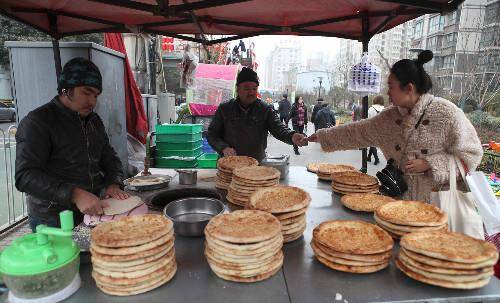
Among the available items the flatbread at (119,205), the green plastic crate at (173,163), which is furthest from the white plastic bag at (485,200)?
the green plastic crate at (173,163)

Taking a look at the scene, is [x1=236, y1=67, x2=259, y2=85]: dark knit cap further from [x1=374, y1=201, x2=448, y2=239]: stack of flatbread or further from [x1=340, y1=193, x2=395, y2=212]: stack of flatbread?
[x1=374, y1=201, x2=448, y2=239]: stack of flatbread

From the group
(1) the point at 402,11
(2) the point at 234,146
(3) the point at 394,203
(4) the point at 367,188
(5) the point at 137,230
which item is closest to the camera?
(5) the point at 137,230

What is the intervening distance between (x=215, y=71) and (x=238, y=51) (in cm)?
818

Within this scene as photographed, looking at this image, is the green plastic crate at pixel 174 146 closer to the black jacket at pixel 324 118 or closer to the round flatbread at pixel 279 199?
the round flatbread at pixel 279 199

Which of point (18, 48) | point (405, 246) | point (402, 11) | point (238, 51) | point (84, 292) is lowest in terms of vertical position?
point (84, 292)

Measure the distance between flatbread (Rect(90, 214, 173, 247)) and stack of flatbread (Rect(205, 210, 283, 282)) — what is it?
25cm

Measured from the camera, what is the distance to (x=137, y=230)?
1528mm

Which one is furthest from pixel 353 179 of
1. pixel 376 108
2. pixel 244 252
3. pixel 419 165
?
pixel 376 108

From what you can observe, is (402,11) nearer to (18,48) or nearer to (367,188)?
(367,188)

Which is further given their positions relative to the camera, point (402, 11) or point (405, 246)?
point (402, 11)

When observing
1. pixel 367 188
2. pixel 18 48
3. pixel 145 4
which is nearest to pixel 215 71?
pixel 18 48

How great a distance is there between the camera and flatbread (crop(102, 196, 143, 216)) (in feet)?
6.65

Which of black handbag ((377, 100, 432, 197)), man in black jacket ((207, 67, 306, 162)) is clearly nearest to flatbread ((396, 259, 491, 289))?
black handbag ((377, 100, 432, 197))

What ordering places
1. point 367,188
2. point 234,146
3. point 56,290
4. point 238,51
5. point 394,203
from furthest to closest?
point 238,51 < point 234,146 < point 367,188 < point 394,203 < point 56,290
